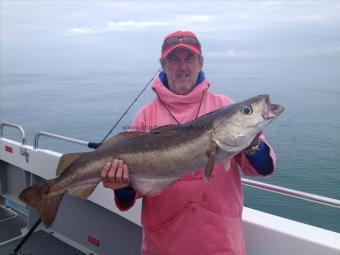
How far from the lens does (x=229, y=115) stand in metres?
2.85

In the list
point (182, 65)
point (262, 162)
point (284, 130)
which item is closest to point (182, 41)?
point (182, 65)

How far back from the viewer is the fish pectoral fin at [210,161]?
2670 mm

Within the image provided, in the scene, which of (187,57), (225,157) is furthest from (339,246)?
(187,57)

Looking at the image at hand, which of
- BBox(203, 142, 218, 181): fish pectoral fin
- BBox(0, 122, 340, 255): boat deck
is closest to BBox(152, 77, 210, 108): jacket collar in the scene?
BBox(203, 142, 218, 181): fish pectoral fin

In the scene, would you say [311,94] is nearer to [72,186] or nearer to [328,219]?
[328,219]

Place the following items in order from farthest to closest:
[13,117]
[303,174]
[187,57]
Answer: [13,117] < [303,174] < [187,57]

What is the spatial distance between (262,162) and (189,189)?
632 mm

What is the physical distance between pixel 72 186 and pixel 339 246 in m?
2.36

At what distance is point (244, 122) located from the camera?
2799mm

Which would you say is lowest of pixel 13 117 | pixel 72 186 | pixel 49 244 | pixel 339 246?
pixel 13 117

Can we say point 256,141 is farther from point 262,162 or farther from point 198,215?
point 198,215

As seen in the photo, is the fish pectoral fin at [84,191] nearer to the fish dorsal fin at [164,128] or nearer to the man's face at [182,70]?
the fish dorsal fin at [164,128]

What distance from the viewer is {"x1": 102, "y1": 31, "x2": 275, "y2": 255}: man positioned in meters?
2.92

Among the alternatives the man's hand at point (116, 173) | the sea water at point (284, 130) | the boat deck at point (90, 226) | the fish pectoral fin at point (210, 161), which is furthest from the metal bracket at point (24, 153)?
the fish pectoral fin at point (210, 161)
